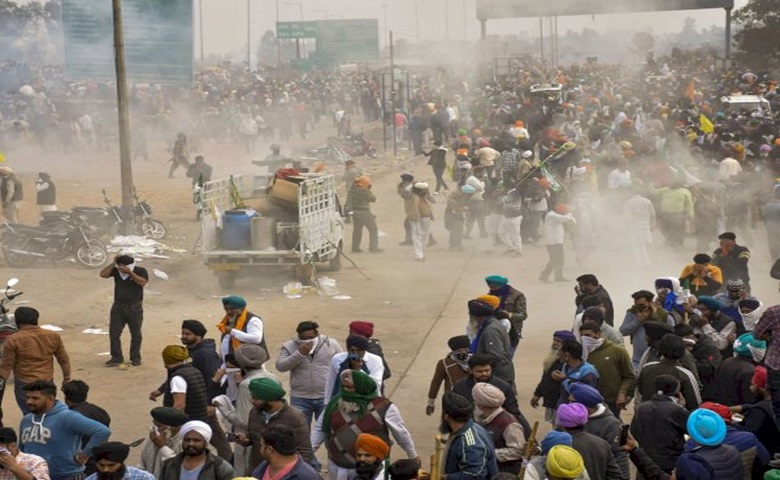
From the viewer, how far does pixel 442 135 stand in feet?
118

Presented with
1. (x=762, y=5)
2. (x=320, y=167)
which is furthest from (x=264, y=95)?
(x=320, y=167)

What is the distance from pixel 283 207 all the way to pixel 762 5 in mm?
33982

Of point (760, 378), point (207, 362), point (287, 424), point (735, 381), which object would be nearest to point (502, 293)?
point (735, 381)

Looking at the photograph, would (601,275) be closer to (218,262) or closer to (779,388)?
(218,262)

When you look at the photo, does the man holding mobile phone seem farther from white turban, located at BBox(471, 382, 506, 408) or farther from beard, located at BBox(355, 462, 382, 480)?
white turban, located at BBox(471, 382, 506, 408)

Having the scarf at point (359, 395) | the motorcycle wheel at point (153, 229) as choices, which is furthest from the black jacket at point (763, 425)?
the motorcycle wheel at point (153, 229)

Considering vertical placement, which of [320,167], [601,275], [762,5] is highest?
[762,5]

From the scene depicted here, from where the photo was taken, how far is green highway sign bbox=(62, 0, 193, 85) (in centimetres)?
2683

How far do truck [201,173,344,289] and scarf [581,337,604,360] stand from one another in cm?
822

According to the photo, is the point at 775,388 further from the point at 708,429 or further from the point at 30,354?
the point at 30,354

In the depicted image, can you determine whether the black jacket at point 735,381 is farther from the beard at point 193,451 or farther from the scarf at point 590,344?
the beard at point 193,451

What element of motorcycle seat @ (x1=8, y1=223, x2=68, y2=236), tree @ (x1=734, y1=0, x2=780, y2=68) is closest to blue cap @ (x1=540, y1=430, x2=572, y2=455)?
motorcycle seat @ (x1=8, y1=223, x2=68, y2=236)

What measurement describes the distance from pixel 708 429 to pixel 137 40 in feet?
71.5

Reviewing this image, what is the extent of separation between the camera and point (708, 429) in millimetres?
6945
